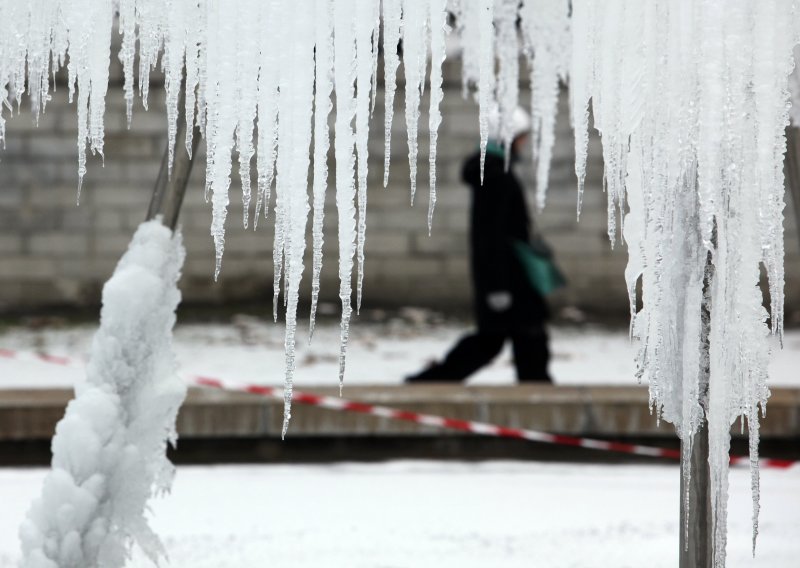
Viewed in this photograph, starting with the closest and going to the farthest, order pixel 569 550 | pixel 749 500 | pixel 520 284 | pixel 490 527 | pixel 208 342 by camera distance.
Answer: pixel 569 550
pixel 490 527
pixel 749 500
pixel 520 284
pixel 208 342

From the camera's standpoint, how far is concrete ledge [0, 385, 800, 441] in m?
5.26

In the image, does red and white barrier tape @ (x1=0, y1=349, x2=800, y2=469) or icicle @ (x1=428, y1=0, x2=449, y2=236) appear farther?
red and white barrier tape @ (x1=0, y1=349, x2=800, y2=469)

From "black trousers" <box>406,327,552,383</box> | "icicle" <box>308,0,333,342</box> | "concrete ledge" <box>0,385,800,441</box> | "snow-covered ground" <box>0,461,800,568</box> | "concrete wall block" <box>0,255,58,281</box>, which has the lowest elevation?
"snow-covered ground" <box>0,461,800,568</box>

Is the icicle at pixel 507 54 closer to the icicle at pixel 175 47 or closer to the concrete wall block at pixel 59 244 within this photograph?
the icicle at pixel 175 47

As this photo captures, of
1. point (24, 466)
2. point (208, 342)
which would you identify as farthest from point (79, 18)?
point (208, 342)

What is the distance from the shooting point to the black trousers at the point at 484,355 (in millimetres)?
5996

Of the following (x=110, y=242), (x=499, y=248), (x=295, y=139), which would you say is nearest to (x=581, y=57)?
(x=295, y=139)

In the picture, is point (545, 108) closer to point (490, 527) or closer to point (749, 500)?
point (490, 527)

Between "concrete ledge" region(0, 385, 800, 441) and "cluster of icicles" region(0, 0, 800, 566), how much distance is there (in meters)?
3.18

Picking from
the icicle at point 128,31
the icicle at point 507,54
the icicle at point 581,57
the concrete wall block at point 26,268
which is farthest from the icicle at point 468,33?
the concrete wall block at point 26,268

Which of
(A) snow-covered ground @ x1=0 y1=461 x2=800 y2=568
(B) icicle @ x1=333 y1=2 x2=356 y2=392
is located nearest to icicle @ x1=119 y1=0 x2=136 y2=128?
(B) icicle @ x1=333 y1=2 x2=356 y2=392

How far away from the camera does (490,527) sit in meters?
3.95

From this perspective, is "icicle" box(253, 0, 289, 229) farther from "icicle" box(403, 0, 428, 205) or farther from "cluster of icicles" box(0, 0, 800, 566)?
"icicle" box(403, 0, 428, 205)

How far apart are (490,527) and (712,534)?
183 cm
